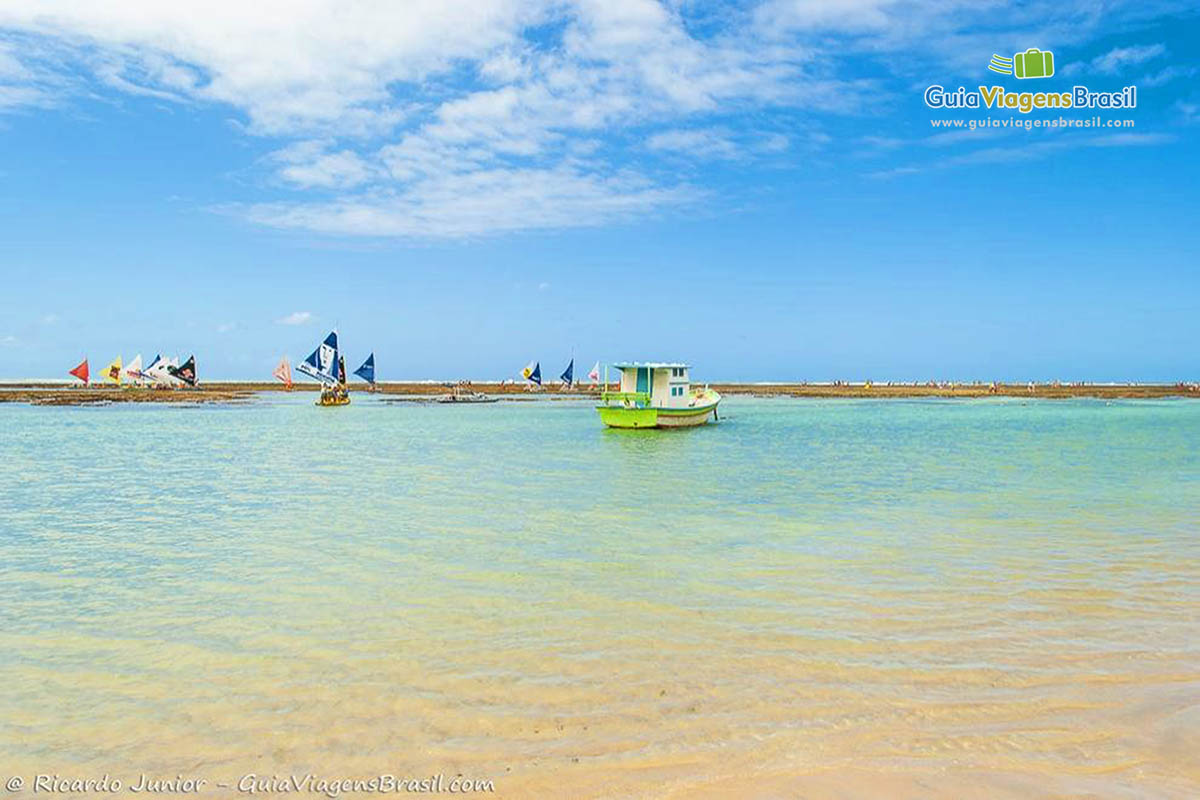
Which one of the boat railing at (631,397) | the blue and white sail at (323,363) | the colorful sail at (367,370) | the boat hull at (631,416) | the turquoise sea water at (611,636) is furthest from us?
the colorful sail at (367,370)

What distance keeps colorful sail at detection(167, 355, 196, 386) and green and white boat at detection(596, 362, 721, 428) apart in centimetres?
7773

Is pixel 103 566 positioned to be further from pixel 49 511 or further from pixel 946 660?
pixel 946 660

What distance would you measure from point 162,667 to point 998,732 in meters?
6.25

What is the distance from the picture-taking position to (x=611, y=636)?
278 inches

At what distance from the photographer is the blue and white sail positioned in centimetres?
6366

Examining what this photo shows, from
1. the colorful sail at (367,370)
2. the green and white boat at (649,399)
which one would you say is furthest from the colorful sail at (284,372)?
the green and white boat at (649,399)

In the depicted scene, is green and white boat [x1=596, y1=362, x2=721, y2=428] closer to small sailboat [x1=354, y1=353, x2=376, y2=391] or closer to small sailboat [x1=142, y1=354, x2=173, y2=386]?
small sailboat [x1=354, y1=353, x2=376, y2=391]

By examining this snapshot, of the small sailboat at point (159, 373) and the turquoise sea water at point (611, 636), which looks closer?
the turquoise sea water at point (611, 636)

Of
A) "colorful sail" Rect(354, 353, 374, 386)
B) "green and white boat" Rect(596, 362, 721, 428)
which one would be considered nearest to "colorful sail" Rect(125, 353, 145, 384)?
"colorful sail" Rect(354, 353, 374, 386)

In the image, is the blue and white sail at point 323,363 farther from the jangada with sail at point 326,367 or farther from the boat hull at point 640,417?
the boat hull at point 640,417

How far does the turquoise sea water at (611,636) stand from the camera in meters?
4.75

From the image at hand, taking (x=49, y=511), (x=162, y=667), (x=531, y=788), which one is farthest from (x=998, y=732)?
(x=49, y=511)

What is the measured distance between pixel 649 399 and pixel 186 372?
8155 cm

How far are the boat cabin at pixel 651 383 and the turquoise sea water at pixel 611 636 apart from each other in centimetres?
2020
